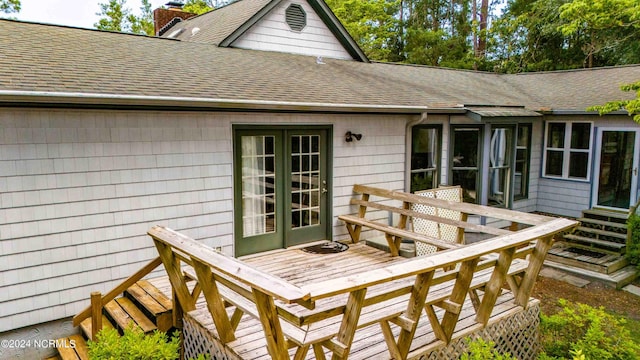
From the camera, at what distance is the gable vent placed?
9328 millimetres

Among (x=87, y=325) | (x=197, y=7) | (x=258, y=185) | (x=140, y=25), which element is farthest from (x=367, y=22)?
(x=87, y=325)

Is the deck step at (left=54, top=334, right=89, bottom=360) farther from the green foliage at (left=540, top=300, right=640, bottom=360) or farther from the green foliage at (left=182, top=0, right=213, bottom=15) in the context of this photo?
the green foliage at (left=182, top=0, right=213, bottom=15)

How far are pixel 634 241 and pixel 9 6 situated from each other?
28.4 meters

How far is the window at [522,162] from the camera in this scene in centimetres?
1031

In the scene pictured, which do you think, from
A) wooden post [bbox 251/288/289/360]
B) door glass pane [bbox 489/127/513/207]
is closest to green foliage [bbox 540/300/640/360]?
wooden post [bbox 251/288/289/360]

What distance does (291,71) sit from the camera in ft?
26.1

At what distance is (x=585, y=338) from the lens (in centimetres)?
401

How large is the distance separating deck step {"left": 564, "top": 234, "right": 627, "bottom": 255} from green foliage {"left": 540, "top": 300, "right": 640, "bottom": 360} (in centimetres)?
387

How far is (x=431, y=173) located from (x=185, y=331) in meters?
5.86

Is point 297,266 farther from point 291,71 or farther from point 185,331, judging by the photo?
point 291,71

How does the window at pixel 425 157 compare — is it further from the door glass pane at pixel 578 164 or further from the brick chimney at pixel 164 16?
the brick chimney at pixel 164 16

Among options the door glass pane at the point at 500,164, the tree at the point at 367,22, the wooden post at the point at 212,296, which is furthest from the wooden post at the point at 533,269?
the tree at the point at 367,22

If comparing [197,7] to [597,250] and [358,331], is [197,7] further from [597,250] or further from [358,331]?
[358,331]

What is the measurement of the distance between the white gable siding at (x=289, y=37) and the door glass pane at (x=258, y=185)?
330 cm
